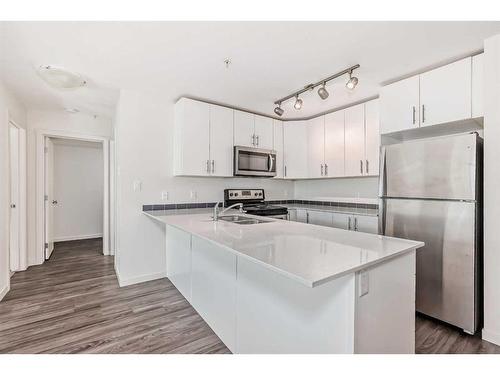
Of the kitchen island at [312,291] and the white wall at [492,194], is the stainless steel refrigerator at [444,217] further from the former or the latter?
the kitchen island at [312,291]

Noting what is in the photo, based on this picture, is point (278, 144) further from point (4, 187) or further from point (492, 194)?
→ point (4, 187)

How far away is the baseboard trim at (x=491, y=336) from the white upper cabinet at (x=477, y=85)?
5.30ft

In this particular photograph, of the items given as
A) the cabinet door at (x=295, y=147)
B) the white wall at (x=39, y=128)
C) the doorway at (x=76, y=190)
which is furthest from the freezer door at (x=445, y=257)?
the doorway at (x=76, y=190)

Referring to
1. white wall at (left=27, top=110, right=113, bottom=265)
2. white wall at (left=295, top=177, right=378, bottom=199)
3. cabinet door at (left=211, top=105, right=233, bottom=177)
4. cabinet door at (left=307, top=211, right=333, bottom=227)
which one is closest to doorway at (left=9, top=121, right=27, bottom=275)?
white wall at (left=27, top=110, right=113, bottom=265)

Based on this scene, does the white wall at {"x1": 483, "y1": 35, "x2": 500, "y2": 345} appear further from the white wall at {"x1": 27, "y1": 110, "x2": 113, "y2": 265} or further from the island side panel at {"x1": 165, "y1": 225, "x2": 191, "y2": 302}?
the white wall at {"x1": 27, "y1": 110, "x2": 113, "y2": 265}

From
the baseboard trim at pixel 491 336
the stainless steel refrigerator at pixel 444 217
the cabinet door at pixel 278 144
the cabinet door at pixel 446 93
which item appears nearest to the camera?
the baseboard trim at pixel 491 336

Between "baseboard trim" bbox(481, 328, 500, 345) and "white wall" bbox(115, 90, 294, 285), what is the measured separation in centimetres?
307

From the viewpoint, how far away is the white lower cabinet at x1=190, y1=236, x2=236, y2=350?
1.73 meters

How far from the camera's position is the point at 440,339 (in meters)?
1.88

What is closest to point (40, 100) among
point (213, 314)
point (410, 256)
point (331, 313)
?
point (213, 314)

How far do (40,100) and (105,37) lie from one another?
6.95 feet

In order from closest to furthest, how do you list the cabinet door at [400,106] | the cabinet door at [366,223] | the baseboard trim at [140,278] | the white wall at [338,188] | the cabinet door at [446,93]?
1. the cabinet door at [446,93]
2. the cabinet door at [400,106]
3. the cabinet door at [366,223]
4. the baseboard trim at [140,278]
5. the white wall at [338,188]

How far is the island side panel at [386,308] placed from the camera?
1074mm
